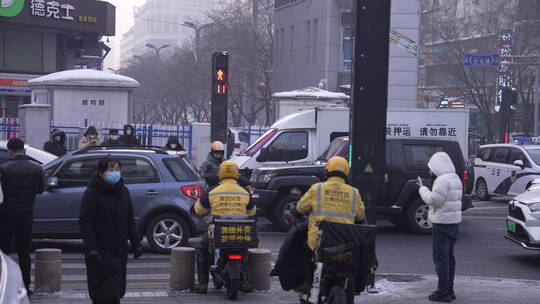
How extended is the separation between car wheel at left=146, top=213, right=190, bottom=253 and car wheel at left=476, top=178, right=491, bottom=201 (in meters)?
14.5

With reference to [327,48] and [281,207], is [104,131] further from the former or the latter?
[327,48]

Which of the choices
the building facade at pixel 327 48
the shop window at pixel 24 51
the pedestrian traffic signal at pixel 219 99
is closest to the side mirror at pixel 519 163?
→ the pedestrian traffic signal at pixel 219 99

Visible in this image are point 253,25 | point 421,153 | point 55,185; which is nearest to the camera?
point 55,185

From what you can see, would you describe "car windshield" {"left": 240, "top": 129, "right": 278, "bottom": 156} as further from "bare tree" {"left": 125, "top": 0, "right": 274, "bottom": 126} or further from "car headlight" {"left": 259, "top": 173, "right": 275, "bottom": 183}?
"bare tree" {"left": 125, "top": 0, "right": 274, "bottom": 126}

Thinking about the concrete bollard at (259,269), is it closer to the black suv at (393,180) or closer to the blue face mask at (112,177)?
the blue face mask at (112,177)

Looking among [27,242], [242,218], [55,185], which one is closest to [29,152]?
[55,185]

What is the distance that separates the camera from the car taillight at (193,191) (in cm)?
1319

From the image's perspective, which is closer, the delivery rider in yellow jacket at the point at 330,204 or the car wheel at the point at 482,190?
the delivery rider in yellow jacket at the point at 330,204

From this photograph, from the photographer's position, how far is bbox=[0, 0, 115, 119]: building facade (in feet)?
117

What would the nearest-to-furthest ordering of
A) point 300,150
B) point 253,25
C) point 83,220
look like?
1. point 83,220
2. point 300,150
3. point 253,25

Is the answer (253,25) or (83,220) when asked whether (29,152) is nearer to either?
(83,220)

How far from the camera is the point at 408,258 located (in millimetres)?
13820

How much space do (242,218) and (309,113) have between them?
33.8ft

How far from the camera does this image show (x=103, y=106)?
87.2 feet
